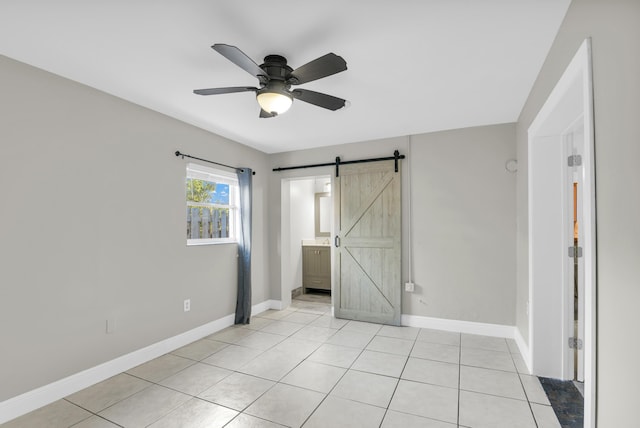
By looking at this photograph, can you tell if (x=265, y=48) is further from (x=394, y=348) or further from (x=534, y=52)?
(x=394, y=348)

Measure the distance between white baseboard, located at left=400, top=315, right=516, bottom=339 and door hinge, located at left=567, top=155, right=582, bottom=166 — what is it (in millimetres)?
2008

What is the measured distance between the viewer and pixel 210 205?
3963mm

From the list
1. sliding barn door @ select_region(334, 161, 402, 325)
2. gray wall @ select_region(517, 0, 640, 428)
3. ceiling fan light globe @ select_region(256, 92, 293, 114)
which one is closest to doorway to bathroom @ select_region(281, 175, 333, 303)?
sliding barn door @ select_region(334, 161, 402, 325)

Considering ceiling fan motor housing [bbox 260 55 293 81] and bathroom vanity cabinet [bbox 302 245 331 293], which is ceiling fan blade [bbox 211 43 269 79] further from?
bathroom vanity cabinet [bbox 302 245 331 293]

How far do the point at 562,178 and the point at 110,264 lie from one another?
4.00 m

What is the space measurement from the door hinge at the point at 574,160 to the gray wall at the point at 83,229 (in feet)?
12.3

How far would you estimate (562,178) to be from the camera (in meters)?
2.59

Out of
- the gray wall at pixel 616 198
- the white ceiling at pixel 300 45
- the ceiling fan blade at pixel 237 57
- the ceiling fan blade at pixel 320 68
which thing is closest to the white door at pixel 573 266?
the white ceiling at pixel 300 45

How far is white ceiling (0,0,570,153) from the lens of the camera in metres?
1.70

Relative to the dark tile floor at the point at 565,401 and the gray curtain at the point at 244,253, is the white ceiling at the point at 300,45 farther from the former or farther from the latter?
the dark tile floor at the point at 565,401

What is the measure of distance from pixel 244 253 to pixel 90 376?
6.75 ft

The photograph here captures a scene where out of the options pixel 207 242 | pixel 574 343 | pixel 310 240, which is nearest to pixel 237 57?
pixel 207 242

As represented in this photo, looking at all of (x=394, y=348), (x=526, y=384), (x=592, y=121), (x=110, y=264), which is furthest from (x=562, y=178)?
(x=110, y=264)

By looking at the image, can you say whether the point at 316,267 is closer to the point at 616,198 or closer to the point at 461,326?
the point at 461,326
